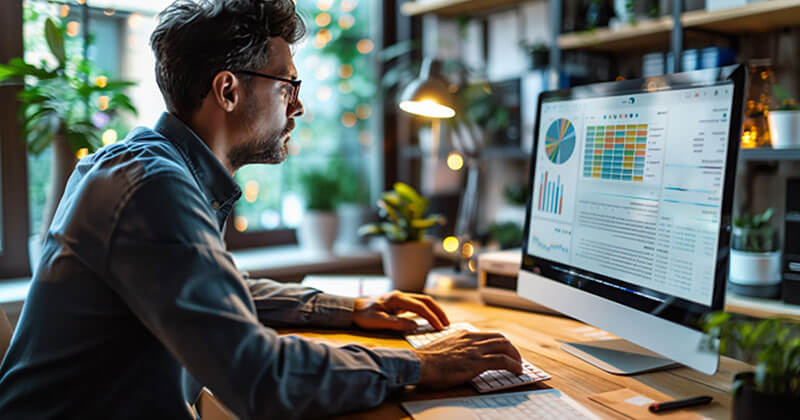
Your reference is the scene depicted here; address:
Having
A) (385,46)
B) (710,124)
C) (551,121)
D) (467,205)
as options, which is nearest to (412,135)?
(385,46)

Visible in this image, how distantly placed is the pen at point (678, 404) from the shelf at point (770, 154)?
0.84m

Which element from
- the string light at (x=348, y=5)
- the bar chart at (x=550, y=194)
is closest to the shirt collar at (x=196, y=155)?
the bar chart at (x=550, y=194)

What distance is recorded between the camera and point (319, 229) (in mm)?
2693

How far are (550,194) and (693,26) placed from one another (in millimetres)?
945

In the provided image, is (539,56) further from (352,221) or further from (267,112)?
(267,112)

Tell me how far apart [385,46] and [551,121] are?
184cm

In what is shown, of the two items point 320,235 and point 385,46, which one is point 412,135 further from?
point 320,235

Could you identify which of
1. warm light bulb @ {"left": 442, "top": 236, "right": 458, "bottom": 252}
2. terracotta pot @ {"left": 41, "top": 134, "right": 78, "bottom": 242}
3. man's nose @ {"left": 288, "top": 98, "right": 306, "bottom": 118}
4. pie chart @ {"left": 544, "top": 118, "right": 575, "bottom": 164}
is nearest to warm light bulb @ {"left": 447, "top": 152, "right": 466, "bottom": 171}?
warm light bulb @ {"left": 442, "top": 236, "right": 458, "bottom": 252}

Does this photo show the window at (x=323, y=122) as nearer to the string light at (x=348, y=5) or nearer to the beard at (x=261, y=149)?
the string light at (x=348, y=5)

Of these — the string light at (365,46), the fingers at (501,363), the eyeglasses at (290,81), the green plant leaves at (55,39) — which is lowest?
the fingers at (501,363)

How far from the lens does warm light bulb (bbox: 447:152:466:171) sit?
8.30 feet

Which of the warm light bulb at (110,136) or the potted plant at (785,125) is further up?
the potted plant at (785,125)

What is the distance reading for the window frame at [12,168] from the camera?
6.85 feet

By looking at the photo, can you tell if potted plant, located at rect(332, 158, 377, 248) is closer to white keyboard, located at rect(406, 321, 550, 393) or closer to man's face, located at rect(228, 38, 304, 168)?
man's face, located at rect(228, 38, 304, 168)
